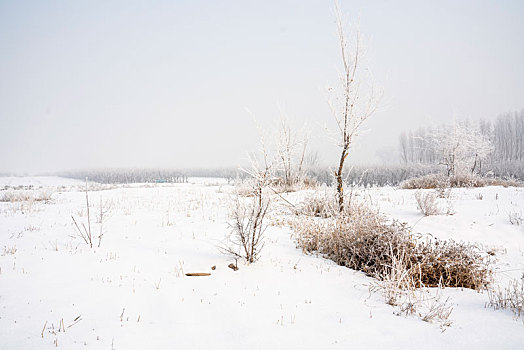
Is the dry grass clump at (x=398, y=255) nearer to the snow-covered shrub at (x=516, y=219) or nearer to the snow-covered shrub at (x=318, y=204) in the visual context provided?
the snow-covered shrub at (x=318, y=204)

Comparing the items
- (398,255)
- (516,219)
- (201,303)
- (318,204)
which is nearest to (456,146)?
(516,219)

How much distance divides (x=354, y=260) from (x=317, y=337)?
2.24 m

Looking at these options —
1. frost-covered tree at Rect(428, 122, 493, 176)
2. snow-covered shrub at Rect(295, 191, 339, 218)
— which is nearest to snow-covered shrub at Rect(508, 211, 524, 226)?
snow-covered shrub at Rect(295, 191, 339, 218)

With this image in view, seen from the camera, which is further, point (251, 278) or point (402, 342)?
point (251, 278)

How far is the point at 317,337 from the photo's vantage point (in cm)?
233

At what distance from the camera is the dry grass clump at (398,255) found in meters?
3.64

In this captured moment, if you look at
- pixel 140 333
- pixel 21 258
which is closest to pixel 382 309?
pixel 140 333

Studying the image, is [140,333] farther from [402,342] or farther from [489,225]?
[489,225]

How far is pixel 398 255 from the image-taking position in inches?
148

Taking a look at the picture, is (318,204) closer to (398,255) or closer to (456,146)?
Answer: (398,255)

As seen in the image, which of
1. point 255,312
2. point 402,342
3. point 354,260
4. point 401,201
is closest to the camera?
point 402,342

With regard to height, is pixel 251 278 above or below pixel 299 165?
below

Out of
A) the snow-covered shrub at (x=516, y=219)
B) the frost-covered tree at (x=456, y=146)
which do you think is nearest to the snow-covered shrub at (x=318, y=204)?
the snow-covered shrub at (x=516, y=219)

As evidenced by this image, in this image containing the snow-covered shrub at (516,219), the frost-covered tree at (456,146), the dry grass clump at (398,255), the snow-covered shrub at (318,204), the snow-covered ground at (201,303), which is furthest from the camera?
the frost-covered tree at (456,146)
